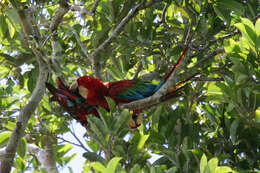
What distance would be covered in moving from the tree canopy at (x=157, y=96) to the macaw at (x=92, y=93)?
142mm

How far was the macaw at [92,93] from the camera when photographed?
279 cm

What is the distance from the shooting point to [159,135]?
7.97 feet

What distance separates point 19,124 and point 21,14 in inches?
40.4

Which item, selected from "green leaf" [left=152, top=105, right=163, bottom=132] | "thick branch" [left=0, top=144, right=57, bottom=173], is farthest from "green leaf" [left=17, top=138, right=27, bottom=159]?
"green leaf" [left=152, top=105, right=163, bottom=132]

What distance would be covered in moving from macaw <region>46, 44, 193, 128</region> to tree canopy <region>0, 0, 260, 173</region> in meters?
0.14

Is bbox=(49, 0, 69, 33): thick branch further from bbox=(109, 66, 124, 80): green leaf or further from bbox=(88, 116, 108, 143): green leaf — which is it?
bbox=(88, 116, 108, 143): green leaf

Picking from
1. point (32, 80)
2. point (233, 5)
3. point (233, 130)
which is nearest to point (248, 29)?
point (233, 5)

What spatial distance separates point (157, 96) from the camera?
221cm

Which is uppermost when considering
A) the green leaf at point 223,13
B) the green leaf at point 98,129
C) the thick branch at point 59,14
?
the thick branch at point 59,14

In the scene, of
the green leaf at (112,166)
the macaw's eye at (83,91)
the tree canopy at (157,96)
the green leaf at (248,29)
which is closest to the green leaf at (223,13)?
the tree canopy at (157,96)

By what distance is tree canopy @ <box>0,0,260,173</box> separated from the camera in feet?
6.74

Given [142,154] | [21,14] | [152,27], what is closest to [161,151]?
[142,154]

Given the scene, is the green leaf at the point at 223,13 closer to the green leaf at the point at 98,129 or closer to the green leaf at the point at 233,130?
the green leaf at the point at 233,130

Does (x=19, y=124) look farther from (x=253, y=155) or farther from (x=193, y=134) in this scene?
(x=253, y=155)
